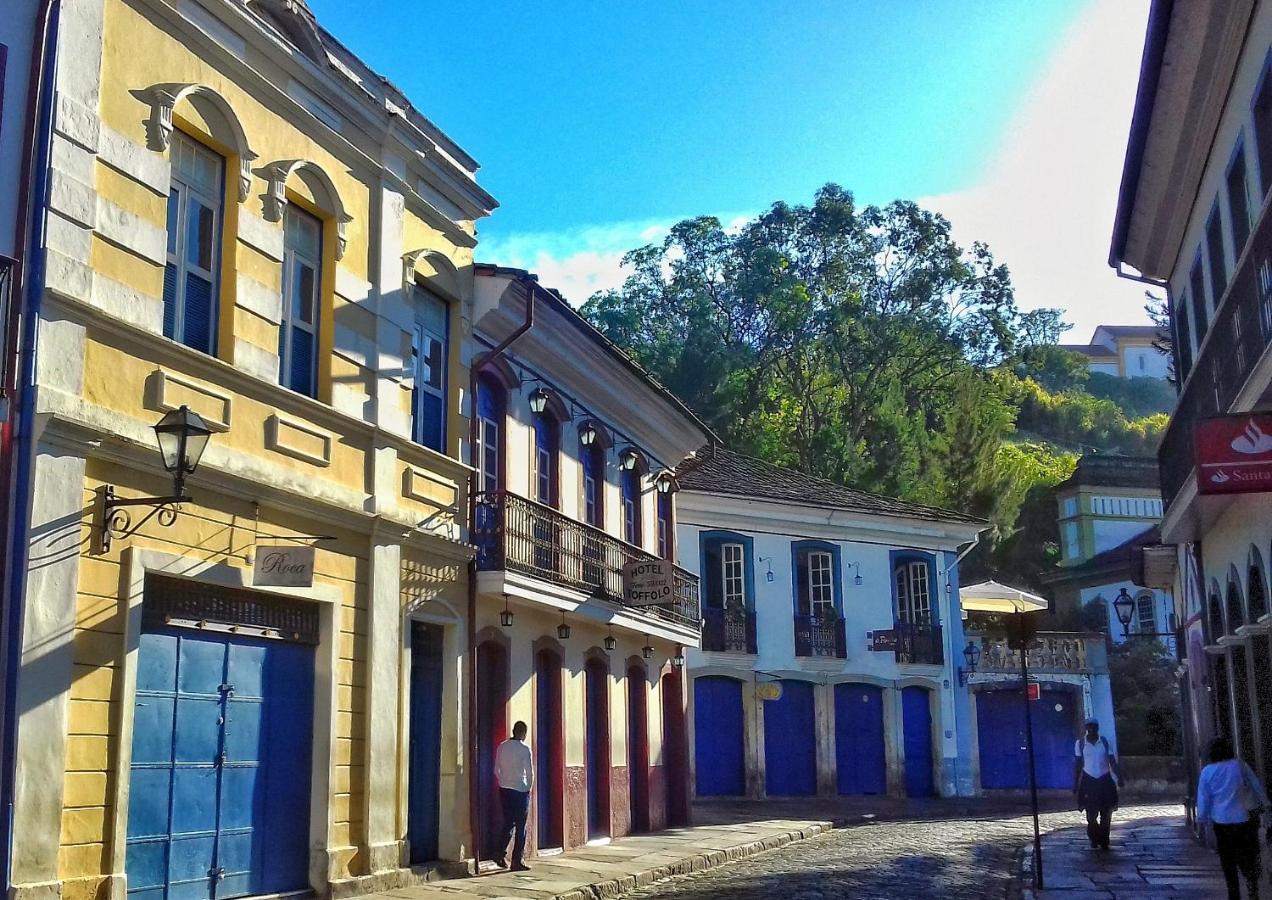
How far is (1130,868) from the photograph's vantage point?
14867 millimetres

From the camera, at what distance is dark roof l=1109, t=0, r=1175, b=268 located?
11930 mm

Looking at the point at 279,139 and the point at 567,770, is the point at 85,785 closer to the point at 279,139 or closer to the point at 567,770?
the point at 279,139

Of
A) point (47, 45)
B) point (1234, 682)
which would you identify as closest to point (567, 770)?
point (1234, 682)

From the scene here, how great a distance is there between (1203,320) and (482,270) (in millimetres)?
7941

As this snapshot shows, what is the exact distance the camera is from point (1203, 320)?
606 inches

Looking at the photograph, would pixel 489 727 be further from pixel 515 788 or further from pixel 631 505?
pixel 631 505

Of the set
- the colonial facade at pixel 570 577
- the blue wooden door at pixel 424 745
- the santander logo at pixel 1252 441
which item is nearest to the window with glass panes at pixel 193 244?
the blue wooden door at pixel 424 745

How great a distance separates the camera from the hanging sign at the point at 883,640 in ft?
101

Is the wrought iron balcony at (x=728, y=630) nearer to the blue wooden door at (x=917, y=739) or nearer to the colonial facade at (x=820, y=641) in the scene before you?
the colonial facade at (x=820, y=641)

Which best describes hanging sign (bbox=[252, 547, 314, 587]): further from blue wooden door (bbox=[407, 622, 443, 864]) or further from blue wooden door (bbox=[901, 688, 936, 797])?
blue wooden door (bbox=[901, 688, 936, 797])

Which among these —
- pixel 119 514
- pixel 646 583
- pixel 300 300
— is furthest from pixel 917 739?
pixel 119 514

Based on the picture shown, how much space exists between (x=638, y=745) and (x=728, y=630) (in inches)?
350

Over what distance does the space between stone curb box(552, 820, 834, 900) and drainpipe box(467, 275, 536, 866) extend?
1674 mm

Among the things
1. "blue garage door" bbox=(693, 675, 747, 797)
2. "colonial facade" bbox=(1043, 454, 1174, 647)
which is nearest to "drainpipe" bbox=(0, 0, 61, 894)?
"blue garage door" bbox=(693, 675, 747, 797)
